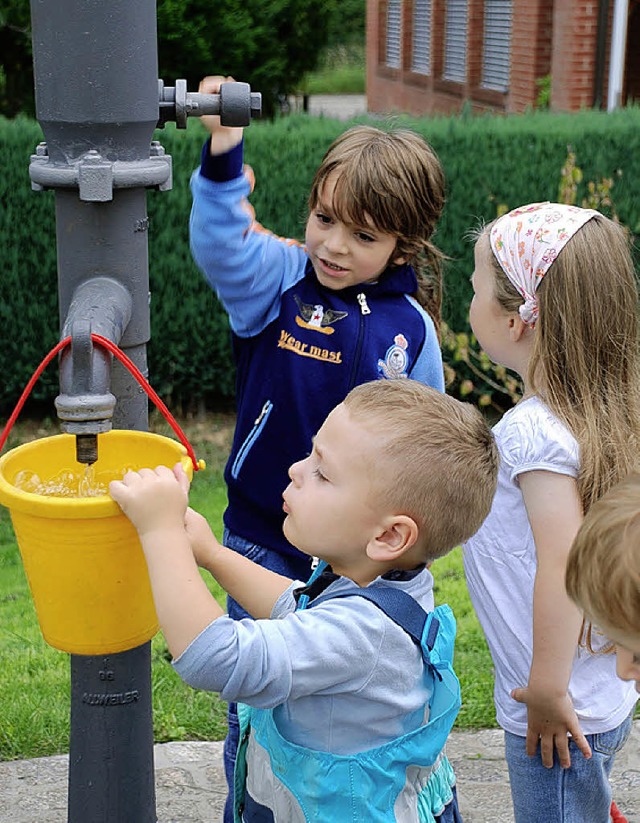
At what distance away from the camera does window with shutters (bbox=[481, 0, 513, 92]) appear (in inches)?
586

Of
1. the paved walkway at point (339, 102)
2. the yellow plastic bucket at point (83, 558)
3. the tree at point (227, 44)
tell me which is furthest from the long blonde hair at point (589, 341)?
the paved walkway at point (339, 102)

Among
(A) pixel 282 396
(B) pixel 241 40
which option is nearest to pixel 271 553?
(A) pixel 282 396

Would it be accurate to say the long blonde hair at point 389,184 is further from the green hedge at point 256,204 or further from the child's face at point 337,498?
the green hedge at point 256,204

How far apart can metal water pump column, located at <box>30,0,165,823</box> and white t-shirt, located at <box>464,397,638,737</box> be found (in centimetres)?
65

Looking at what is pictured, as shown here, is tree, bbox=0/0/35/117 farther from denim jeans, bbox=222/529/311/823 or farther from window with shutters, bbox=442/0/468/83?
window with shutters, bbox=442/0/468/83

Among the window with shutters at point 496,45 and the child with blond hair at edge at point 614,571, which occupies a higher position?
the child with blond hair at edge at point 614,571

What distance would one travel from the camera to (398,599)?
1.72m

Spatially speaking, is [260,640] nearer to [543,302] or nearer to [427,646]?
[427,646]

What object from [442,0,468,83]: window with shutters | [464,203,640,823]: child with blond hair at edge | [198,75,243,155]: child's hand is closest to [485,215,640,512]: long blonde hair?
[464,203,640,823]: child with blond hair at edge

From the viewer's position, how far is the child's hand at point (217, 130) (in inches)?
86.1

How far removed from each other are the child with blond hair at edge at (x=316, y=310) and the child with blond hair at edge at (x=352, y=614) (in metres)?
0.70

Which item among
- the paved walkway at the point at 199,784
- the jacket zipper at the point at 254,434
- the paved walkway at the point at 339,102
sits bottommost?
the paved walkway at the point at 339,102

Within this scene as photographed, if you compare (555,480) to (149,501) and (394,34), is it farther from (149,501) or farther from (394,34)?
(394,34)

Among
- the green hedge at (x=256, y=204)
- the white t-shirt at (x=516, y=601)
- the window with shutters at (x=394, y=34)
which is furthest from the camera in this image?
the window with shutters at (x=394, y=34)
